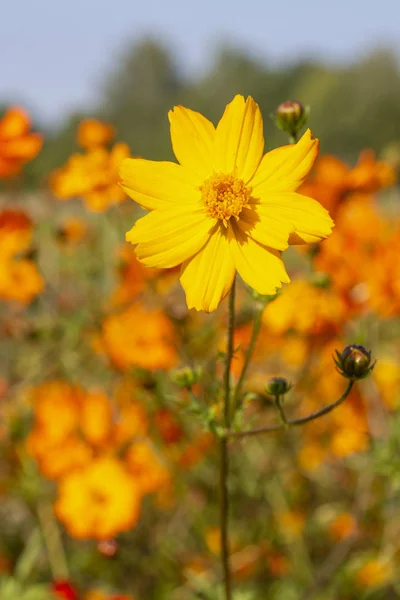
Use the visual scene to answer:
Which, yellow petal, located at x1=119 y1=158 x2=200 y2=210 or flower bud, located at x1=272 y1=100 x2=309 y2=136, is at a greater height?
flower bud, located at x1=272 y1=100 x2=309 y2=136

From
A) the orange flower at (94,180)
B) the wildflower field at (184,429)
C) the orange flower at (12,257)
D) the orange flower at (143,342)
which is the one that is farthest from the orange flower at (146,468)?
the orange flower at (94,180)

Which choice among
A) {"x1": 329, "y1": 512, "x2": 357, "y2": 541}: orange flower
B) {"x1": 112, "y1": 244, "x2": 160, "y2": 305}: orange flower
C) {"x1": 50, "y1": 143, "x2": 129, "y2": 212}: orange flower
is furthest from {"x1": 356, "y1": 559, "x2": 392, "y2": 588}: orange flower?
{"x1": 50, "y1": 143, "x2": 129, "y2": 212}: orange flower

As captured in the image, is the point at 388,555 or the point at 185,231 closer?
the point at 185,231

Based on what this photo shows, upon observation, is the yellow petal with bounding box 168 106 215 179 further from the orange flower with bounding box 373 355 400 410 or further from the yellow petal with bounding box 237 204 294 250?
the orange flower with bounding box 373 355 400 410

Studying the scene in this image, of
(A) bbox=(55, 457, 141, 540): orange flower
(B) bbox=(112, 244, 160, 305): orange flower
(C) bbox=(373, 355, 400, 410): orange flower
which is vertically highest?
(B) bbox=(112, 244, 160, 305): orange flower

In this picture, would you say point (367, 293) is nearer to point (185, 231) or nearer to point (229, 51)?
point (185, 231)

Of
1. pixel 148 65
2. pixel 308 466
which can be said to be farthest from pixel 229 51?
pixel 308 466

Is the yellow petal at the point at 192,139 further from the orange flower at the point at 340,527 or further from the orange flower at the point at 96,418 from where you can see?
the orange flower at the point at 340,527
